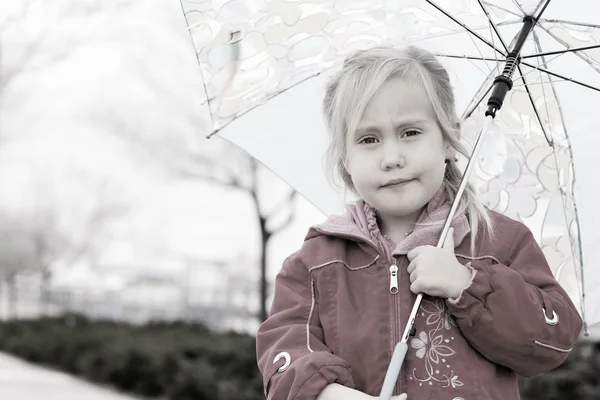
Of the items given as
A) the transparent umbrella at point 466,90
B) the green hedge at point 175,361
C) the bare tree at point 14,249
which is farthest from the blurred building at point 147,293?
the transparent umbrella at point 466,90

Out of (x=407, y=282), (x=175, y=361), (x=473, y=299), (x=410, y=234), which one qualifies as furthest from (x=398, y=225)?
(x=175, y=361)

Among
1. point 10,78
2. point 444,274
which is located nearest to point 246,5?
point 444,274

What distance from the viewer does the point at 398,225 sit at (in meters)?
2.12

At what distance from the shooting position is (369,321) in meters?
1.93

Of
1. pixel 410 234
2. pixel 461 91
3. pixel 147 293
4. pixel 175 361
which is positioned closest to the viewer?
pixel 410 234

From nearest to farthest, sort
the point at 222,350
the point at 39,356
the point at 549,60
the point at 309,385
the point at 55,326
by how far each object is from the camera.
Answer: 1. the point at 309,385
2. the point at 549,60
3. the point at 222,350
4. the point at 39,356
5. the point at 55,326

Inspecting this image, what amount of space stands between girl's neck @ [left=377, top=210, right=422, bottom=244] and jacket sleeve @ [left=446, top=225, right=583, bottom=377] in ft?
0.71

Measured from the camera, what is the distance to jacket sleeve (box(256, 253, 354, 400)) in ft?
6.08

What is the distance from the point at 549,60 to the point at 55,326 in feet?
35.9

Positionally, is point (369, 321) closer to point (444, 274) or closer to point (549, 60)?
point (444, 274)

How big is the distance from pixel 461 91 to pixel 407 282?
30.8 inches

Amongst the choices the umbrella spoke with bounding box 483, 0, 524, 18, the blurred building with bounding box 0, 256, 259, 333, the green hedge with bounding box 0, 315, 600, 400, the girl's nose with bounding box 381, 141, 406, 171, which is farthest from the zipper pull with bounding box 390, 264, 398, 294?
the blurred building with bounding box 0, 256, 259, 333

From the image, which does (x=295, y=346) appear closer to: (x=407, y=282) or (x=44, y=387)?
(x=407, y=282)

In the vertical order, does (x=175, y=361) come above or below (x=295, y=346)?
below
